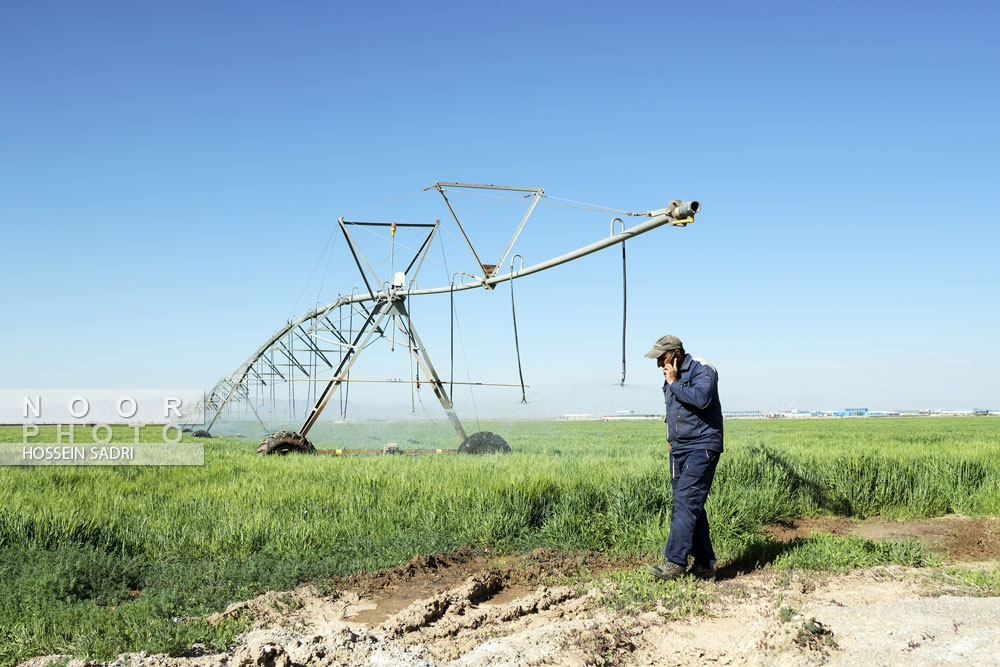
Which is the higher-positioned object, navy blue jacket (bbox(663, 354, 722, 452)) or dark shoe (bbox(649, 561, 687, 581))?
navy blue jacket (bbox(663, 354, 722, 452))

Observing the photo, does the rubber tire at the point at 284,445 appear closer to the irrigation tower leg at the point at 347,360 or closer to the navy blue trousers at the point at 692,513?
the irrigation tower leg at the point at 347,360

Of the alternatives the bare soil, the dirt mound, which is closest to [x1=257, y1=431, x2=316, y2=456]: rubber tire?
the bare soil

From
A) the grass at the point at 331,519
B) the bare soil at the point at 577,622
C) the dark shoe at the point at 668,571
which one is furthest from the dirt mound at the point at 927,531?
the dark shoe at the point at 668,571

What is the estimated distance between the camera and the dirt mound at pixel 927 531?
723cm

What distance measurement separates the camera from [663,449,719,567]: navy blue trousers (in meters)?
5.85

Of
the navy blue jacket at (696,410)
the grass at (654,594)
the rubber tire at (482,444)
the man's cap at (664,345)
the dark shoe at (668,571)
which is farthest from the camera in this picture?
the rubber tire at (482,444)

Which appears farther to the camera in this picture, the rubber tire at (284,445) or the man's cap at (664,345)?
the rubber tire at (284,445)

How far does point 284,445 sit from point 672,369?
11.6 m

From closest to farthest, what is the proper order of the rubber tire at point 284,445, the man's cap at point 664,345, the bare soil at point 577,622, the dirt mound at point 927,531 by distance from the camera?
the bare soil at point 577,622 → the man's cap at point 664,345 → the dirt mound at point 927,531 → the rubber tire at point 284,445

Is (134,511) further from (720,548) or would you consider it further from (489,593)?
(720,548)

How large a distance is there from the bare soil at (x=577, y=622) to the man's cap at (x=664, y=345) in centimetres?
198

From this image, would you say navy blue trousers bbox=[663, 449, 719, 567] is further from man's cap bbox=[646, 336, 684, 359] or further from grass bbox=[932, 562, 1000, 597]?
grass bbox=[932, 562, 1000, 597]

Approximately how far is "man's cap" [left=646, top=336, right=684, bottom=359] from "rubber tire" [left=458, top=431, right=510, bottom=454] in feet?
32.8

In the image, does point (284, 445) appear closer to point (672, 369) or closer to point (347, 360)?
point (347, 360)
